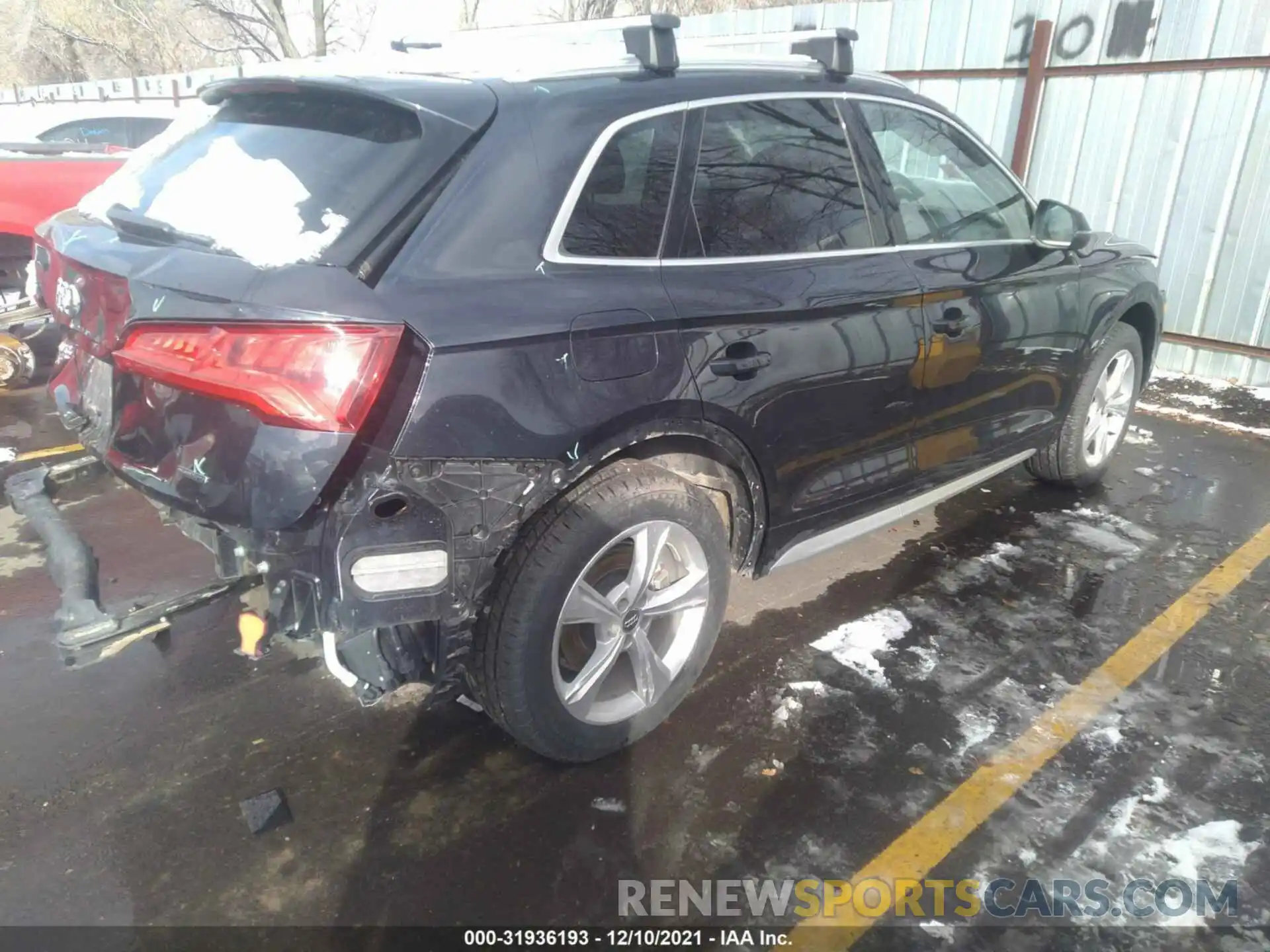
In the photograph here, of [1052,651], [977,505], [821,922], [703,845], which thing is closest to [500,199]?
[703,845]

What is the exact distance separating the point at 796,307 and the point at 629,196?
0.64 meters

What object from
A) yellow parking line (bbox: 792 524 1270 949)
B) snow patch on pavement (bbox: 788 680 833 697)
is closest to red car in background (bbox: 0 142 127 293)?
snow patch on pavement (bbox: 788 680 833 697)

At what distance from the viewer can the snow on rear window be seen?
211 cm

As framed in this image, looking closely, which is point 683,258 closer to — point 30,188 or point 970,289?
point 970,289

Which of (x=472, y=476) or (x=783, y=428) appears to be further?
(x=783, y=428)

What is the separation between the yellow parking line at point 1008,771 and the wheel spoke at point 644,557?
3.12 feet

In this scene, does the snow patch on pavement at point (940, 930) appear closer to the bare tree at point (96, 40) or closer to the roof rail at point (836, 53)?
the roof rail at point (836, 53)

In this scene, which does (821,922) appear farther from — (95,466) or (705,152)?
(95,466)

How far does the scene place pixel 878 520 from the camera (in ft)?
11.1

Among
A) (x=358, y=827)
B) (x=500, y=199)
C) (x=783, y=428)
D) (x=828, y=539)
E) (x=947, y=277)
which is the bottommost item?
(x=358, y=827)

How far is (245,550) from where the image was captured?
213 centimetres

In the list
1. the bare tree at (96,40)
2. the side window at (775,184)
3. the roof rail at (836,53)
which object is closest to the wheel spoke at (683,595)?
the side window at (775,184)

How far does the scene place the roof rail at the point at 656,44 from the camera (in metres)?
2.56

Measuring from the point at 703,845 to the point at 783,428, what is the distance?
1243 millimetres
